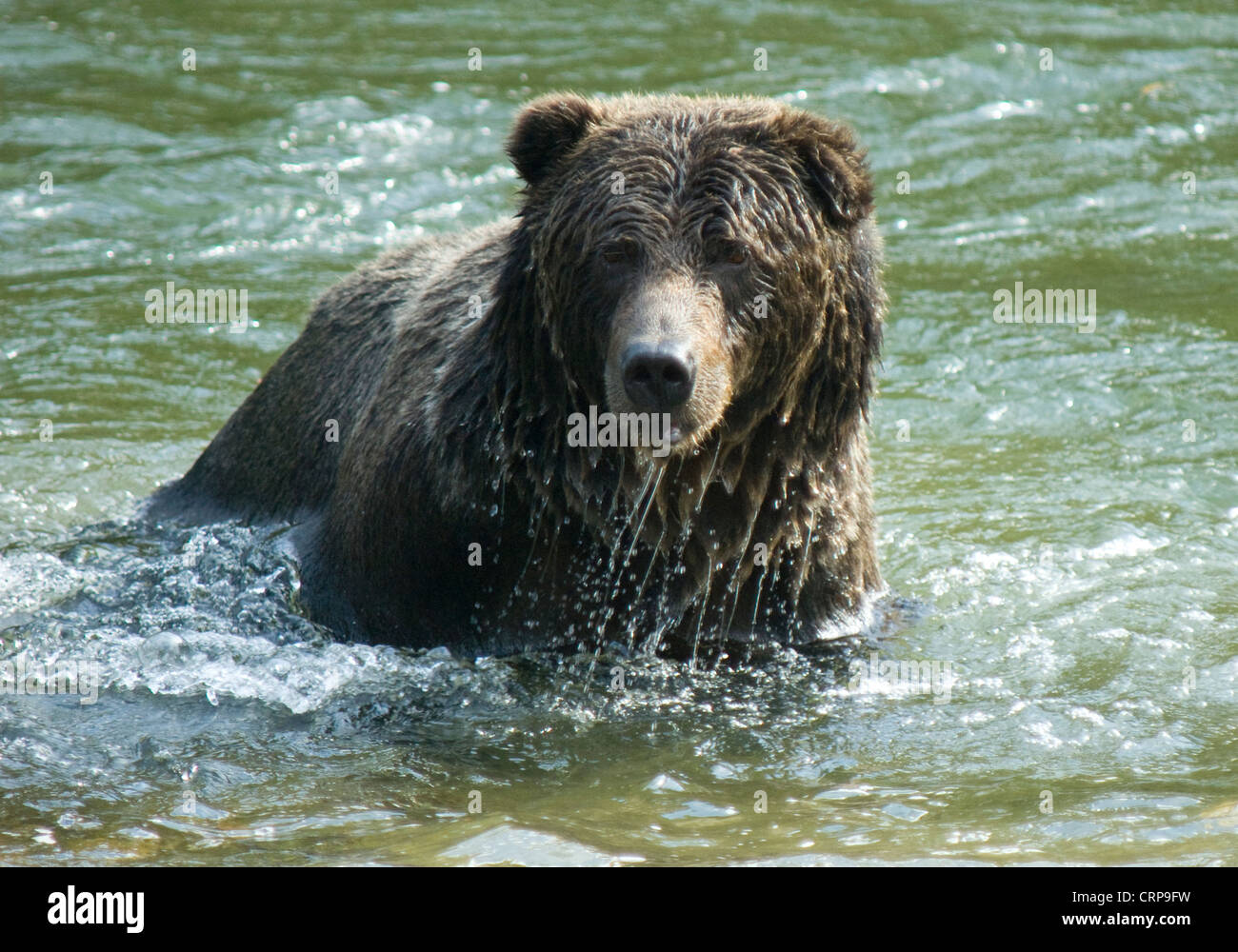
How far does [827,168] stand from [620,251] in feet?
2.62

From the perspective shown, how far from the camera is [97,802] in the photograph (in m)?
4.92

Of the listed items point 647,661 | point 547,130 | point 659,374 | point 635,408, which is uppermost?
point 547,130

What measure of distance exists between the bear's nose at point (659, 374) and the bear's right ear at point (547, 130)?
105cm

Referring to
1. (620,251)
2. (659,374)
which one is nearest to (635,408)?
(659,374)

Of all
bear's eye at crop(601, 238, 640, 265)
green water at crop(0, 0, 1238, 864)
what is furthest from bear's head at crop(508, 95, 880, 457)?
green water at crop(0, 0, 1238, 864)

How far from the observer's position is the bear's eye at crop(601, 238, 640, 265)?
528cm

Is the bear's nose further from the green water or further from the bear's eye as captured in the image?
the green water

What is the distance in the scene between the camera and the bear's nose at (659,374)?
4875 mm

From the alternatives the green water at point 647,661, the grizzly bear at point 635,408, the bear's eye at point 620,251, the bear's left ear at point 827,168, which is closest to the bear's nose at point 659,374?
the grizzly bear at point 635,408

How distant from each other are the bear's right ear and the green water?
1.85 metres

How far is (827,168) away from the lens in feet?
18.0

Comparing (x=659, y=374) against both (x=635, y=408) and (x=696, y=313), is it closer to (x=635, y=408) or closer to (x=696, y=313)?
(x=635, y=408)

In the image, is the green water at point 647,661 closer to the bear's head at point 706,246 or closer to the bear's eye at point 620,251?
the bear's head at point 706,246

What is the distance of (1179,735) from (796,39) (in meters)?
10.9
